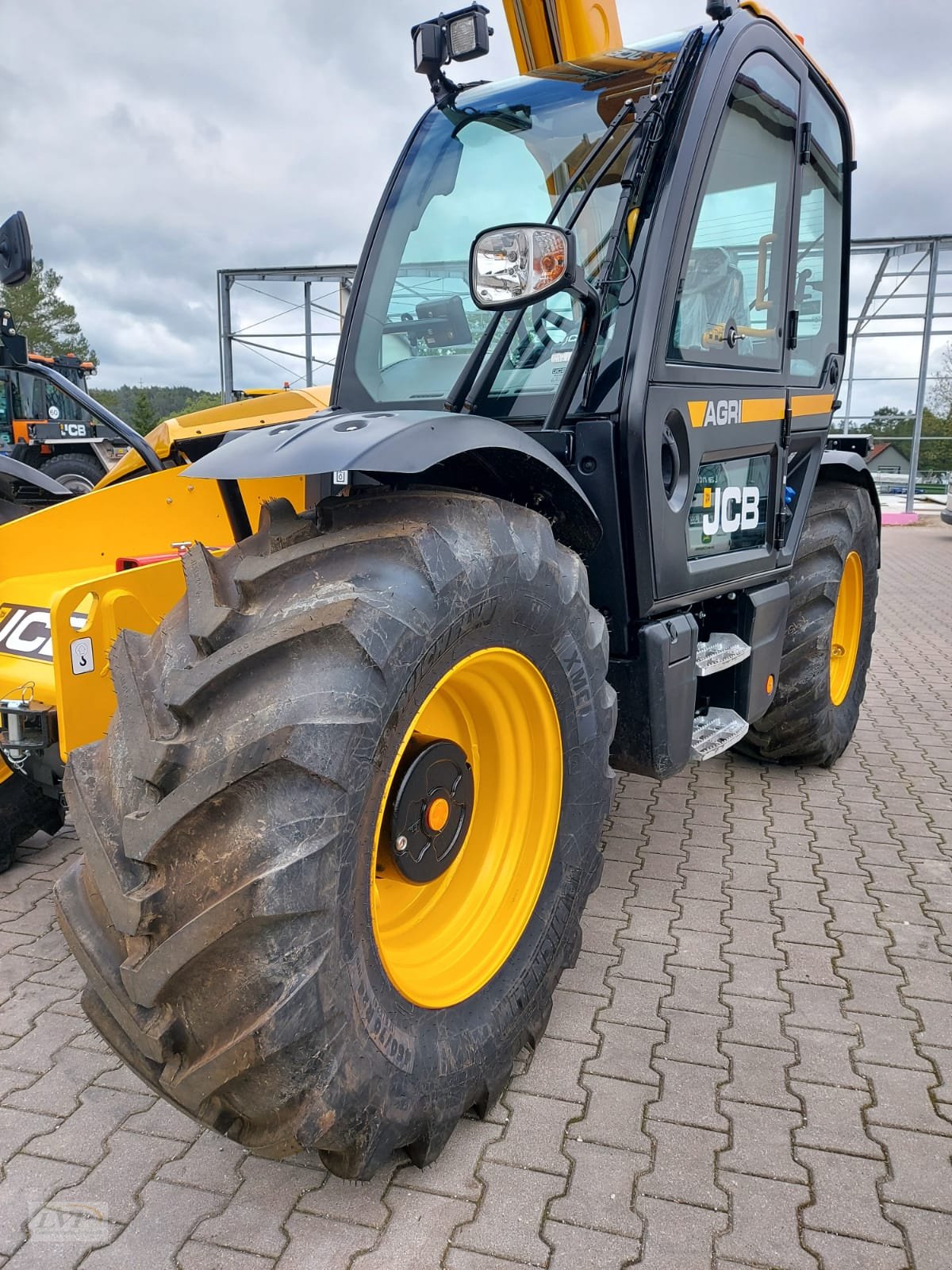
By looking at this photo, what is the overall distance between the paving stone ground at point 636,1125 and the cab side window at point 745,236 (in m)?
1.79

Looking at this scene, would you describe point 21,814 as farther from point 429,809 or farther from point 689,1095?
point 689,1095

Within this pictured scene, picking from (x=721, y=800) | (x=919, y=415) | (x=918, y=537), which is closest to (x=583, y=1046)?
(x=721, y=800)

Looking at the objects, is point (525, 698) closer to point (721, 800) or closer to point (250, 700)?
point (250, 700)

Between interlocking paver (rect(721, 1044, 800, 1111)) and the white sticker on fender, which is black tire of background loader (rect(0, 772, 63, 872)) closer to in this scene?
the white sticker on fender

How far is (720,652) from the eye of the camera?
3.16 m

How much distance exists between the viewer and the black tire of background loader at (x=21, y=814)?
10.2ft

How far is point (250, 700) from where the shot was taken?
5.13 feet

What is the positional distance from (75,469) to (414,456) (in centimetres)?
1416

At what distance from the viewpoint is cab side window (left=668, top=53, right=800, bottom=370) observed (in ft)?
8.89

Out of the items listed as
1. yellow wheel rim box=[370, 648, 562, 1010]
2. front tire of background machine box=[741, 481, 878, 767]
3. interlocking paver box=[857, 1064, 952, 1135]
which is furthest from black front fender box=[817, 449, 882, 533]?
interlocking paver box=[857, 1064, 952, 1135]

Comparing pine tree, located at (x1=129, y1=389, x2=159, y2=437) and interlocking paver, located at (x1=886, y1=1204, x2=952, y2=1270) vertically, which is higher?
pine tree, located at (x1=129, y1=389, x2=159, y2=437)

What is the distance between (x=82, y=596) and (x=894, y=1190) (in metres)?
2.19

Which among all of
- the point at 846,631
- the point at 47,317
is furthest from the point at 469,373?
the point at 47,317

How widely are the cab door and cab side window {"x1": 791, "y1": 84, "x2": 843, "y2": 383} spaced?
0.54 feet
